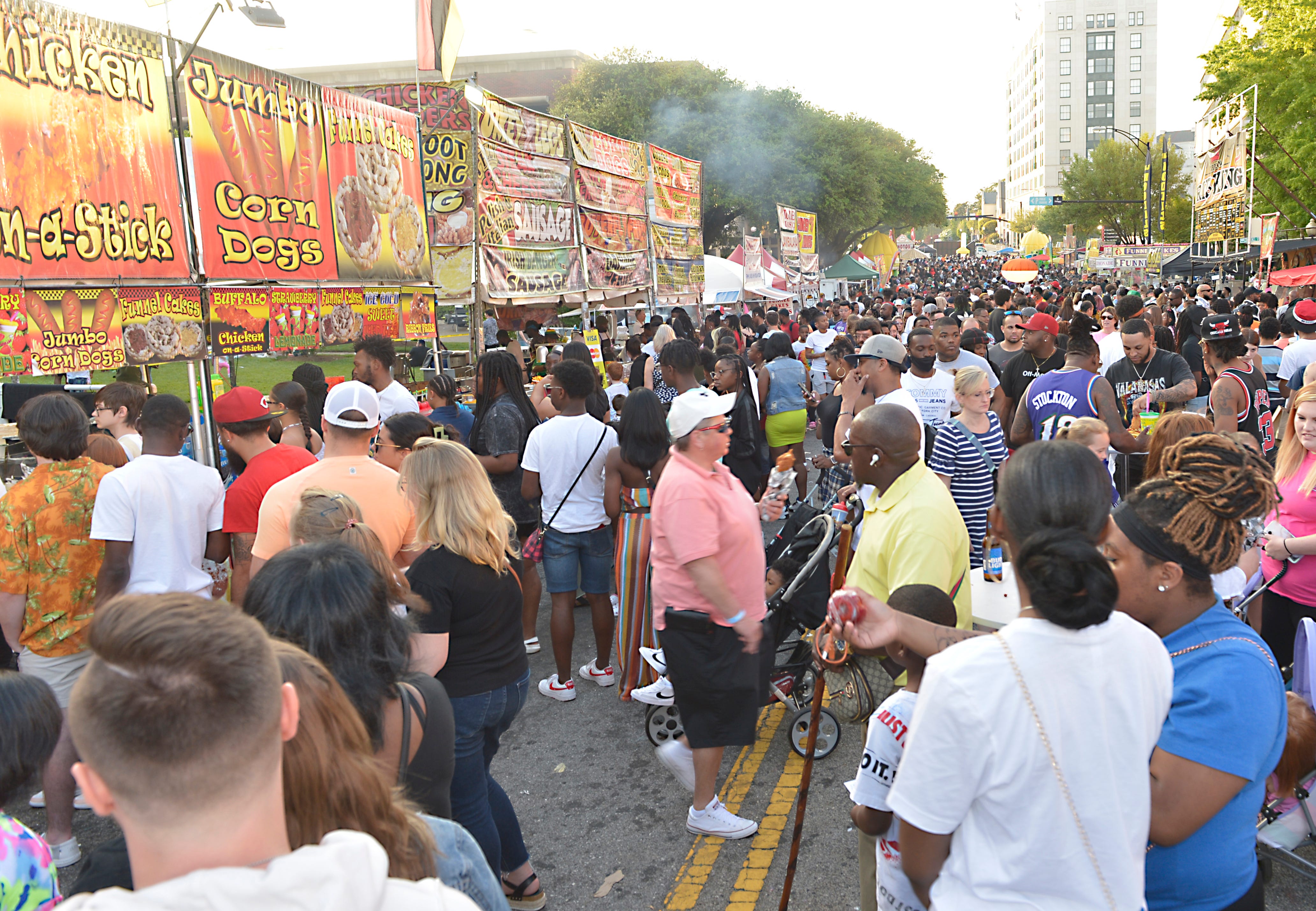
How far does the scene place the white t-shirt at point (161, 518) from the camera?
13.6 feet

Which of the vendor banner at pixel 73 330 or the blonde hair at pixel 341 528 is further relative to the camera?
the vendor banner at pixel 73 330

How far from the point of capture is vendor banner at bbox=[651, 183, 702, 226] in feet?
59.3

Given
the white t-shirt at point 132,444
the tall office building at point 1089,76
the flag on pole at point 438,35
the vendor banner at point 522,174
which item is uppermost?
the tall office building at point 1089,76

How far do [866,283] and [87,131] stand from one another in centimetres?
5545

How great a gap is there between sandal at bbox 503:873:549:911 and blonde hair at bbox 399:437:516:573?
4.08ft

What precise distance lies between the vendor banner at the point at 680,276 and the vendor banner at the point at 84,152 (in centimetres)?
1165

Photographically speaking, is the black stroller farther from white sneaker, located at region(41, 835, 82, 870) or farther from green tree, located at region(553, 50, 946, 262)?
green tree, located at region(553, 50, 946, 262)

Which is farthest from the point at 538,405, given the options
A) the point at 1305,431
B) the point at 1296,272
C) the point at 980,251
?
the point at 980,251

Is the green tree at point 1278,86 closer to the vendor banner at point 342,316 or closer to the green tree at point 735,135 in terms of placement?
the green tree at point 735,135

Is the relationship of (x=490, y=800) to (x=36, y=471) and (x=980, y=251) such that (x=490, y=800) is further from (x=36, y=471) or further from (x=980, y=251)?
(x=980, y=251)

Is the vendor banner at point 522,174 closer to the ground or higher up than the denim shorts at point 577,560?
higher up

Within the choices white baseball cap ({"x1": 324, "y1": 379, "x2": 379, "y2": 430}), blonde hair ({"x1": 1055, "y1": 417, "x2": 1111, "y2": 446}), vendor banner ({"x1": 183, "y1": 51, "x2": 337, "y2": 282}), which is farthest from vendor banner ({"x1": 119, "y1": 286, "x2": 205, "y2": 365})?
blonde hair ({"x1": 1055, "y1": 417, "x2": 1111, "y2": 446})

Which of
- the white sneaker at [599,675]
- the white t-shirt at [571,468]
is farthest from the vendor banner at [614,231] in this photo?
the white sneaker at [599,675]

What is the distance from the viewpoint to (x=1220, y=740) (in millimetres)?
2004
